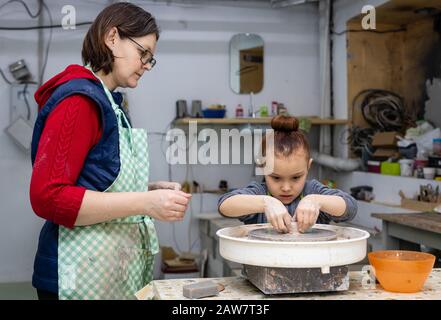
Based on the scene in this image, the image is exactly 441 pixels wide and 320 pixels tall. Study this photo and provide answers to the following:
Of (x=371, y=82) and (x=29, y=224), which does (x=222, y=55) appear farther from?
(x=29, y=224)

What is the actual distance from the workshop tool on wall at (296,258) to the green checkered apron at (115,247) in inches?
11.6

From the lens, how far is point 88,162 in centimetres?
140

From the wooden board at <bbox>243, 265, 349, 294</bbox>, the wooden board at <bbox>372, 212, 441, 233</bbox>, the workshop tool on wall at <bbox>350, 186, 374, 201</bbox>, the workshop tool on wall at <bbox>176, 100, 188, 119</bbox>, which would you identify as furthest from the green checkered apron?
the workshop tool on wall at <bbox>176, 100, 188, 119</bbox>

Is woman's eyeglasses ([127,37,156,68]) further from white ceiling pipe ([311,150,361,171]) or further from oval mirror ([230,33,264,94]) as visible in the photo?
oval mirror ([230,33,264,94])

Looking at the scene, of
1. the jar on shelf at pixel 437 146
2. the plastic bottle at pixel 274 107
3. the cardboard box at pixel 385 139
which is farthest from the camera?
the plastic bottle at pixel 274 107

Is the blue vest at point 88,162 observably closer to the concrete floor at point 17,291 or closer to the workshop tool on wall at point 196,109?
the concrete floor at point 17,291

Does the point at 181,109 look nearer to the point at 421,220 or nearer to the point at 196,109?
the point at 196,109

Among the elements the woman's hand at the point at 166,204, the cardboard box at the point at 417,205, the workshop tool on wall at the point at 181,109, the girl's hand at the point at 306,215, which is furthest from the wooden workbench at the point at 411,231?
the workshop tool on wall at the point at 181,109

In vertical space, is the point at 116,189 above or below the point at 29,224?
above

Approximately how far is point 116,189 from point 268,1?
13.2 ft

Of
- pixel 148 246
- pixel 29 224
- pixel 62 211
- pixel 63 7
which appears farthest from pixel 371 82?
pixel 62 211

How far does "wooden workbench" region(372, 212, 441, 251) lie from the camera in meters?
2.79

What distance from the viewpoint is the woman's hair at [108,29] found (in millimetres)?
1488

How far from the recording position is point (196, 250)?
4.98 metres
